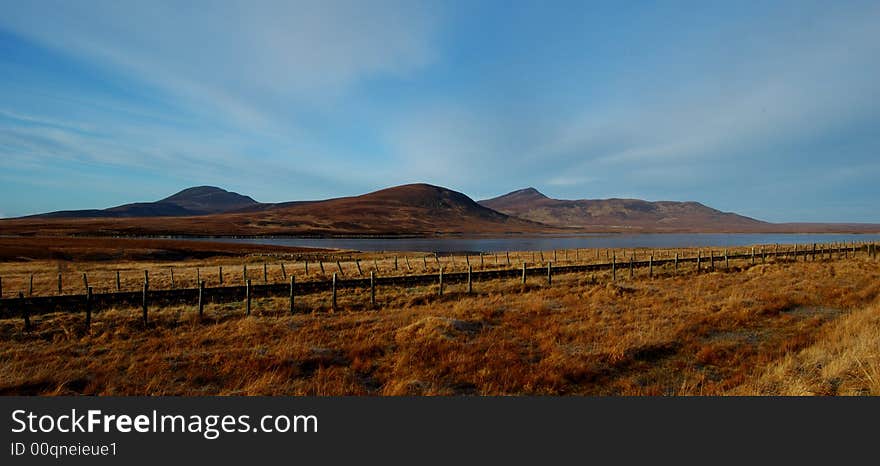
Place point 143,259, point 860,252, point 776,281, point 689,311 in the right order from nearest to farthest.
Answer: point 689,311 → point 776,281 → point 860,252 → point 143,259

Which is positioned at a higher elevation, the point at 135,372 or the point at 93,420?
the point at 93,420

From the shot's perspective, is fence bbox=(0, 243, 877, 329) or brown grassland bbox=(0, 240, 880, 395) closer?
brown grassland bbox=(0, 240, 880, 395)

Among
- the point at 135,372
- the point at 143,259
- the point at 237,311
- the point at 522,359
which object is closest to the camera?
the point at 135,372

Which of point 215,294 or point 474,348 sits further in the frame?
point 215,294

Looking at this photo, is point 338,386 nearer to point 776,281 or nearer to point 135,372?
point 135,372

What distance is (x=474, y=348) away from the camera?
1090 centimetres

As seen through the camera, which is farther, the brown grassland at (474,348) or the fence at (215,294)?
the fence at (215,294)

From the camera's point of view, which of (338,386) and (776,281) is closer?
(338,386)

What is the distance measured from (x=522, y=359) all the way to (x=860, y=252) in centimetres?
Answer: 6124

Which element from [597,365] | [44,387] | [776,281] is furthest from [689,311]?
[44,387]

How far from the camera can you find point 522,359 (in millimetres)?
10148

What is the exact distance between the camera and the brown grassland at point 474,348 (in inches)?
324

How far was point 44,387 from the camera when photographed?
27.2 feet

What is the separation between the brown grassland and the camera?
8.23 m
